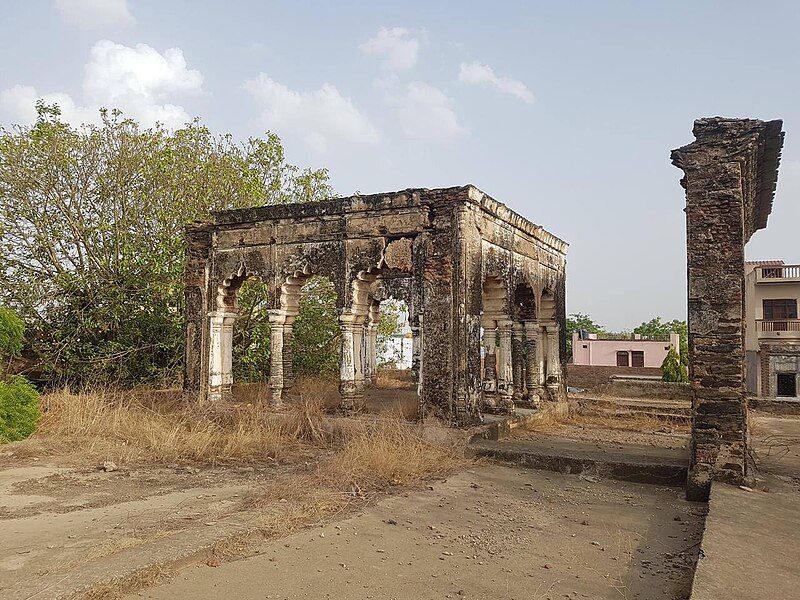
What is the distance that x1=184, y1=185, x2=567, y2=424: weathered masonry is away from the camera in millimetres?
9719

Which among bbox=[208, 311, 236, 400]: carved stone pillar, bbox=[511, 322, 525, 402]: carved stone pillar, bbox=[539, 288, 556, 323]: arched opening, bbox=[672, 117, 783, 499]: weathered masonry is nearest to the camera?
bbox=[672, 117, 783, 499]: weathered masonry

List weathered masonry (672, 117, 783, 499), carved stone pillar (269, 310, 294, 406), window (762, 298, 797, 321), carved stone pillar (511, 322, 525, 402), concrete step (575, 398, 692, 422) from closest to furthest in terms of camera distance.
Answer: weathered masonry (672, 117, 783, 499) < carved stone pillar (269, 310, 294, 406) < concrete step (575, 398, 692, 422) < carved stone pillar (511, 322, 525, 402) < window (762, 298, 797, 321)

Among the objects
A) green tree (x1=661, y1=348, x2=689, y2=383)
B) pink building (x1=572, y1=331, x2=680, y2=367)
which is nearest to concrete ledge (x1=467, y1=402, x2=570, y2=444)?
green tree (x1=661, y1=348, x2=689, y2=383)

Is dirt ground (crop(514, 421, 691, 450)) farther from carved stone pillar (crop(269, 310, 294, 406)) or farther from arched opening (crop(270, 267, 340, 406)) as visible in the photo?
arched opening (crop(270, 267, 340, 406))

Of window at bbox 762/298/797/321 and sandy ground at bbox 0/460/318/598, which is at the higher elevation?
window at bbox 762/298/797/321

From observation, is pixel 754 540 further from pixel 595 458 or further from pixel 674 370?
pixel 674 370

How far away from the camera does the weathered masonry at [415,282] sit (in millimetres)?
9719

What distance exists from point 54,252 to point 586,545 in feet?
45.1

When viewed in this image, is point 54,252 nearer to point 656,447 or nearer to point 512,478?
point 512,478

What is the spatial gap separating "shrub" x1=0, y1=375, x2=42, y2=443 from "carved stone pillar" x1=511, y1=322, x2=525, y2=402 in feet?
29.2

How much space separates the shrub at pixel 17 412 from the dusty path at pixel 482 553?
658cm

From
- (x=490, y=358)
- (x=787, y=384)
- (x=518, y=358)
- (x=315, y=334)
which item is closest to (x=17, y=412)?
(x=315, y=334)

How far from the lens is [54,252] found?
14.5m

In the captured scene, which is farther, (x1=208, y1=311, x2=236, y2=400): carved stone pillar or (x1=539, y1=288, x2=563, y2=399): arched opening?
(x1=539, y1=288, x2=563, y2=399): arched opening
